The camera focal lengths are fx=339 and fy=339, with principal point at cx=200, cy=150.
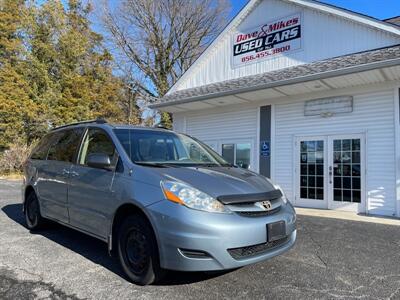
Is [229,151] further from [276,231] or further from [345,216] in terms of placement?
[276,231]

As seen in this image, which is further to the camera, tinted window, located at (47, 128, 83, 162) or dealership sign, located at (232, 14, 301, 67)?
dealership sign, located at (232, 14, 301, 67)

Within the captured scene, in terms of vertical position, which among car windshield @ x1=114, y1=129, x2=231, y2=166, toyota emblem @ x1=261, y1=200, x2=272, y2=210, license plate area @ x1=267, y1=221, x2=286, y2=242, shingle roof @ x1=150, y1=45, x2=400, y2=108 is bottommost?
license plate area @ x1=267, y1=221, x2=286, y2=242

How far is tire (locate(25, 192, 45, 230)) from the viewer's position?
5520 millimetres

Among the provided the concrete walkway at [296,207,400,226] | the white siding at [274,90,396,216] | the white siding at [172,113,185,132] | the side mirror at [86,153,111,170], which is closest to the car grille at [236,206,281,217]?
the side mirror at [86,153,111,170]

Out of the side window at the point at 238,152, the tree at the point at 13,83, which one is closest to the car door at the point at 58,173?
the side window at the point at 238,152

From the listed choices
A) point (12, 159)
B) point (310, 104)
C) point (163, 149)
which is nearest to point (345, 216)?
point (310, 104)

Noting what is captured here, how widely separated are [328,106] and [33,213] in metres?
7.68

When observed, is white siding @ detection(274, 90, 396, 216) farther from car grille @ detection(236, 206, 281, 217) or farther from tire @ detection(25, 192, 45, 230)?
tire @ detection(25, 192, 45, 230)

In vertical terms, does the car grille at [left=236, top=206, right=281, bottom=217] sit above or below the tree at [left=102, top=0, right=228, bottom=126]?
below

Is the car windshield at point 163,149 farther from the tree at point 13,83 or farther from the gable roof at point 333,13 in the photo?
the tree at point 13,83

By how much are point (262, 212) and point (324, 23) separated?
882 cm

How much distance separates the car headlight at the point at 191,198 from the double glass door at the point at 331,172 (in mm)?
6949

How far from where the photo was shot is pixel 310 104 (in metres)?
9.73

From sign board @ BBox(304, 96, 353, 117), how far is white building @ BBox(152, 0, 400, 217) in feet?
0.09
